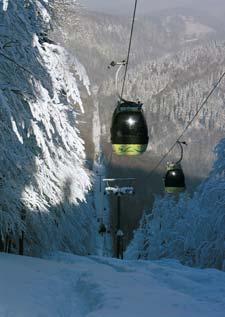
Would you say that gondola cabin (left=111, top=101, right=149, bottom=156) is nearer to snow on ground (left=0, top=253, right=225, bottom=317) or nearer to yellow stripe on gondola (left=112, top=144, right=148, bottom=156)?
yellow stripe on gondola (left=112, top=144, right=148, bottom=156)

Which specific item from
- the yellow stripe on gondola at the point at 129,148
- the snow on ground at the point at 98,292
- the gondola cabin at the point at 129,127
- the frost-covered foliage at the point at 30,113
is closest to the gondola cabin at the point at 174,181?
the frost-covered foliage at the point at 30,113

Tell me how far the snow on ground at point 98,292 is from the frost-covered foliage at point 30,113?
1739mm

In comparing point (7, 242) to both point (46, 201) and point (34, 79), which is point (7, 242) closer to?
point (46, 201)

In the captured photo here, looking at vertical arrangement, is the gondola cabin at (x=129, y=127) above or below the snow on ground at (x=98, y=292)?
above

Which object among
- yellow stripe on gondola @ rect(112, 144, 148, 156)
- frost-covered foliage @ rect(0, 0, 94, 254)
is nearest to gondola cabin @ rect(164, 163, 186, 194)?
frost-covered foliage @ rect(0, 0, 94, 254)

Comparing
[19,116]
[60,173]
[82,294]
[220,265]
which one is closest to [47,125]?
[19,116]

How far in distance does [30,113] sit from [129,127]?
2788mm

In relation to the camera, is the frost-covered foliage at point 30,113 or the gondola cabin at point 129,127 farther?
the frost-covered foliage at point 30,113

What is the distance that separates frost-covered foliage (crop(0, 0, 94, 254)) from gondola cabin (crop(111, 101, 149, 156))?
4.43ft

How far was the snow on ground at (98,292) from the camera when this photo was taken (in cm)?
741

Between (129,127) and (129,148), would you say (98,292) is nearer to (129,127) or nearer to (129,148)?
(129,148)

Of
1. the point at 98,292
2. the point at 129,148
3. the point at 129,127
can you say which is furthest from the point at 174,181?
the point at 98,292

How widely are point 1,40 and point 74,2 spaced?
8.27 metres

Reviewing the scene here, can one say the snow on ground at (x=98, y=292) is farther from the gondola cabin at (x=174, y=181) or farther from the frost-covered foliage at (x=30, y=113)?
the gondola cabin at (x=174, y=181)
